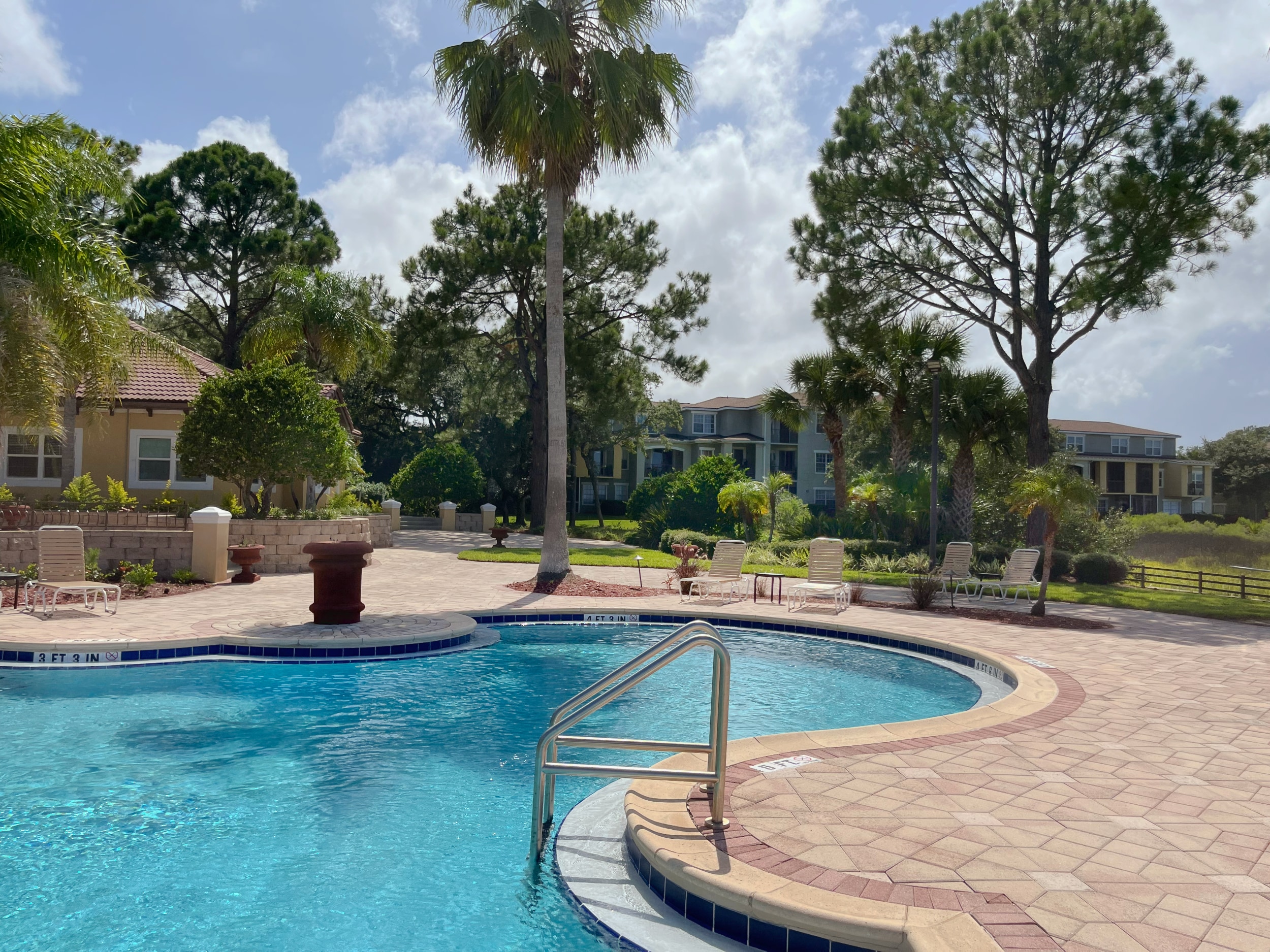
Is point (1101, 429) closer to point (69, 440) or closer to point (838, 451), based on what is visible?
point (838, 451)

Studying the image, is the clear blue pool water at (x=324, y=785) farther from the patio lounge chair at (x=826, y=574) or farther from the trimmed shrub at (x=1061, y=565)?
the trimmed shrub at (x=1061, y=565)

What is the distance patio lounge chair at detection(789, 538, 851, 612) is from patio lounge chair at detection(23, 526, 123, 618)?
10618mm

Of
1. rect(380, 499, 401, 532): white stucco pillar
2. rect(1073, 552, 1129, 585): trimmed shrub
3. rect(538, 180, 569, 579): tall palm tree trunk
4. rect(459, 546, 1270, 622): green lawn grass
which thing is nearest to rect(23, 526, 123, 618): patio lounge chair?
rect(538, 180, 569, 579): tall palm tree trunk

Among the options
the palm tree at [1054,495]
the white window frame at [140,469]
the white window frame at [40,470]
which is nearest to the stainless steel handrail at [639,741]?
the palm tree at [1054,495]

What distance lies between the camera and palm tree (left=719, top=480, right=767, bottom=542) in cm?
2817

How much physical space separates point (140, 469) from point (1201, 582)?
2657cm

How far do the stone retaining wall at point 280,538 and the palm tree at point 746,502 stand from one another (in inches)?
512

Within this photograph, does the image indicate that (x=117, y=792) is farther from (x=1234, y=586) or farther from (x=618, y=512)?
(x=618, y=512)

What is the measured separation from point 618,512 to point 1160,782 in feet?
157

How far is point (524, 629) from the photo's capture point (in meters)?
13.0

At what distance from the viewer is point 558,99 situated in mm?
15844

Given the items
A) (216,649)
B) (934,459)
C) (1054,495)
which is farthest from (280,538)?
(1054,495)

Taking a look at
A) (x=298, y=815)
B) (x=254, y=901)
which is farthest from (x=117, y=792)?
(x=254, y=901)

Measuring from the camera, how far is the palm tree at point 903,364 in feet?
88.8
